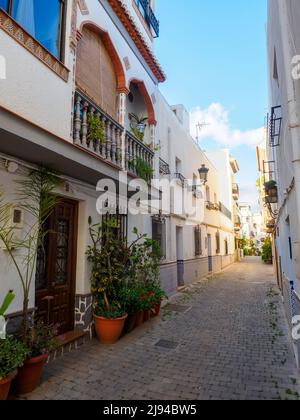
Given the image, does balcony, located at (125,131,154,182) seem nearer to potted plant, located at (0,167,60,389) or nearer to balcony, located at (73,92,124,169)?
balcony, located at (73,92,124,169)

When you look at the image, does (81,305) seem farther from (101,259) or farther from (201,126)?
(201,126)

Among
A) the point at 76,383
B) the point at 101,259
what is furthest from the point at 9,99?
the point at 76,383

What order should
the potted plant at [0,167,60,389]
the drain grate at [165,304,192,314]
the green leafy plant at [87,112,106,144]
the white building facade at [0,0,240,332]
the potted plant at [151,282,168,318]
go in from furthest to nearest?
the drain grate at [165,304,192,314] < the potted plant at [151,282,168,318] < the green leafy plant at [87,112,106,144] < the potted plant at [0,167,60,389] < the white building facade at [0,0,240,332]

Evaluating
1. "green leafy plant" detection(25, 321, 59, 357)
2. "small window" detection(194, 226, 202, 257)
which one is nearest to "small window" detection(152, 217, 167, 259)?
"small window" detection(194, 226, 202, 257)

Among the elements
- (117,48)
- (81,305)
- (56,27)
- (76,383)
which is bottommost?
(76,383)

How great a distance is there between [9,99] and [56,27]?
2002 millimetres

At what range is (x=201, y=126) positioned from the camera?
63.4 feet

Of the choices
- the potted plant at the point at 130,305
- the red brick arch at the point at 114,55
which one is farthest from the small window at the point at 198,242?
the red brick arch at the point at 114,55

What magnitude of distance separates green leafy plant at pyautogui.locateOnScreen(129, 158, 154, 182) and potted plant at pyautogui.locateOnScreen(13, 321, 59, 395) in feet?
13.7

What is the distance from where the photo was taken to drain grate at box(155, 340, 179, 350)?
5250mm

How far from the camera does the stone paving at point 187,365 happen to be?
11.7 feet

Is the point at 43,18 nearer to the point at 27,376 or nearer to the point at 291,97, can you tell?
the point at 291,97

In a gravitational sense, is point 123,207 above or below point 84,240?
above

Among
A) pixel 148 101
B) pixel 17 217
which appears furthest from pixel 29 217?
pixel 148 101
